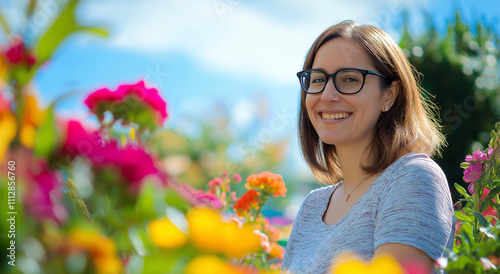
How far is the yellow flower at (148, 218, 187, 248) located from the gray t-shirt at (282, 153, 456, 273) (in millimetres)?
899

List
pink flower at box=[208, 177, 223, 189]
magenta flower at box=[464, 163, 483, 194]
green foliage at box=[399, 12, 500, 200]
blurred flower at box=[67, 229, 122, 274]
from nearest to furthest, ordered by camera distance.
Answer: blurred flower at box=[67, 229, 122, 274], magenta flower at box=[464, 163, 483, 194], pink flower at box=[208, 177, 223, 189], green foliage at box=[399, 12, 500, 200]

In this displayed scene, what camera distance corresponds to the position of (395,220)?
114 centimetres

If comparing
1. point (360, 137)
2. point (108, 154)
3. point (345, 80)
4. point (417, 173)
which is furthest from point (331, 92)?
point (108, 154)

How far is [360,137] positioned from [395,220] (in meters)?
0.47

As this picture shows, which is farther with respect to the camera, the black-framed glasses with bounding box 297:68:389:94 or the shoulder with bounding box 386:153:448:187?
the black-framed glasses with bounding box 297:68:389:94

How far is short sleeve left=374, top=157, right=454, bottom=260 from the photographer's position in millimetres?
1100

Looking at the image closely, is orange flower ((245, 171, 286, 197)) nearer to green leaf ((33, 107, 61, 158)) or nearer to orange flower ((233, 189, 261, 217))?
orange flower ((233, 189, 261, 217))

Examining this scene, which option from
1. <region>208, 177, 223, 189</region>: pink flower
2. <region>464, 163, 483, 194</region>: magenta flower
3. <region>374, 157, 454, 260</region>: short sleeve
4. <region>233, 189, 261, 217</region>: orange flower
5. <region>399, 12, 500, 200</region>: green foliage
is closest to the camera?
<region>374, 157, 454, 260</region>: short sleeve

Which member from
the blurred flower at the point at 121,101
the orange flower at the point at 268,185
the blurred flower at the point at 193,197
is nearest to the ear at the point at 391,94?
the orange flower at the point at 268,185

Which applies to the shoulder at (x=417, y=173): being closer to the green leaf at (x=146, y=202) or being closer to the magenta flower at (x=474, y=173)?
the magenta flower at (x=474, y=173)

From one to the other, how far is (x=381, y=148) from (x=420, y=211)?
1.33 feet

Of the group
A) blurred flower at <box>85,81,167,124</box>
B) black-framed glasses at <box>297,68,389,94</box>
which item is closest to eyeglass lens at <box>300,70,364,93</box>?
black-framed glasses at <box>297,68,389,94</box>

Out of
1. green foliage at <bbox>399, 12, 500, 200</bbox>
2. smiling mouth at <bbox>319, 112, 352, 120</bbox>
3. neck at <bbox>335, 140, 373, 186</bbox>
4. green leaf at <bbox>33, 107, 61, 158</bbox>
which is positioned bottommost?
green foliage at <bbox>399, 12, 500, 200</bbox>

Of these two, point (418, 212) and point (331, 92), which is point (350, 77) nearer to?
point (331, 92)
